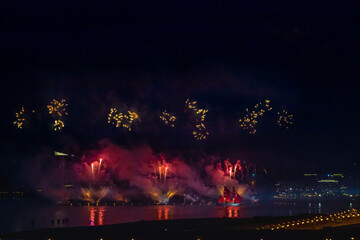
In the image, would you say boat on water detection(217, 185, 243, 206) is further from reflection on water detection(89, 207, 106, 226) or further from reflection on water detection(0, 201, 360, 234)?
reflection on water detection(89, 207, 106, 226)

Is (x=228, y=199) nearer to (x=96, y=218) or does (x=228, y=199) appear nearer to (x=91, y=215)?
(x=91, y=215)

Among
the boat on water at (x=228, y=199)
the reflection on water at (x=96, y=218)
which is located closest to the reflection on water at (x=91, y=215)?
the reflection on water at (x=96, y=218)

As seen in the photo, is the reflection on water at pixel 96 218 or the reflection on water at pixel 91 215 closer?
the reflection on water at pixel 96 218

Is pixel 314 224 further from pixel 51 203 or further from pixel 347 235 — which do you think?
pixel 51 203

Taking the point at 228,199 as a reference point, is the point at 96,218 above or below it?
below

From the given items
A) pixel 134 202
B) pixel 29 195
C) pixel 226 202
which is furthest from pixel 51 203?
pixel 226 202

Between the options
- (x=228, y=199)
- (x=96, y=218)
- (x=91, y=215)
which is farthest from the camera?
(x=228, y=199)

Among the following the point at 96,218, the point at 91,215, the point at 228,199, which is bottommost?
the point at 96,218

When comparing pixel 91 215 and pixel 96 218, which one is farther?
pixel 91 215

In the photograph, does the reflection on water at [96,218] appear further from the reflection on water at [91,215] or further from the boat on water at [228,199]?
the boat on water at [228,199]

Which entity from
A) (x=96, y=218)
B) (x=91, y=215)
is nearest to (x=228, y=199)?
(x=91, y=215)

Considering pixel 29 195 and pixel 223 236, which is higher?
pixel 29 195
